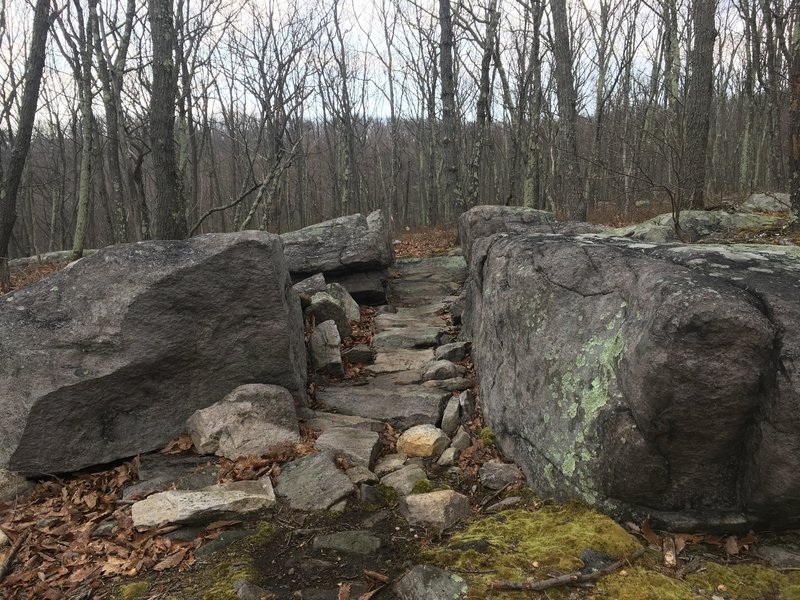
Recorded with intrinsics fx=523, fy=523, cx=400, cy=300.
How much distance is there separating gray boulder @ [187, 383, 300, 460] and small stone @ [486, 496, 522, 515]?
1.73 m

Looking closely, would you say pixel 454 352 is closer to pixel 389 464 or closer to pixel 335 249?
pixel 389 464

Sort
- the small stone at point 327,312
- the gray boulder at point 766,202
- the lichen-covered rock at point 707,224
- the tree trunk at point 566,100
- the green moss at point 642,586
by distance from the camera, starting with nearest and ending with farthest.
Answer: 1. the green moss at point 642,586
2. the small stone at point 327,312
3. the lichen-covered rock at point 707,224
4. the tree trunk at point 566,100
5. the gray boulder at point 766,202

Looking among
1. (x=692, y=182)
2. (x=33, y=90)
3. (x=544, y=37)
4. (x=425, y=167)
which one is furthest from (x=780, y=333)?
(x=425, y=167)

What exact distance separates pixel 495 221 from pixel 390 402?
5385 mm

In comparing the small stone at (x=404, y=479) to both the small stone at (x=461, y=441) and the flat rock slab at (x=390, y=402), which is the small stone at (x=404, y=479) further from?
the flat rock slab at (x=390, y=402)

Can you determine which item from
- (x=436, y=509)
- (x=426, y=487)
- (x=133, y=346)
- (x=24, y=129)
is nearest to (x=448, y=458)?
(x=426, y=487)

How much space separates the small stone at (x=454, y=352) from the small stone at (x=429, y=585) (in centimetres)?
373

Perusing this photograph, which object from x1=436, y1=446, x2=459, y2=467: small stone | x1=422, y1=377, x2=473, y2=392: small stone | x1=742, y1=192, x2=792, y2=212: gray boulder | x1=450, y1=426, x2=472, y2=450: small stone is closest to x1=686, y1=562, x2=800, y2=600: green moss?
x1=436, y1=446, x2=459, y2=467: small stone

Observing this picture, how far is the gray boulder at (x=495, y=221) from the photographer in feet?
30.9

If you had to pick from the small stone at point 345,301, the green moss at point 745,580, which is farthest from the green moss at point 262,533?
the small stone at point 345,301

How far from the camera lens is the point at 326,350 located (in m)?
5.99

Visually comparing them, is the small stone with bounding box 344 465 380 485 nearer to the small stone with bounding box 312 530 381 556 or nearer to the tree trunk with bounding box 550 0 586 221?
the small stone with bounding box 312 530 381 556

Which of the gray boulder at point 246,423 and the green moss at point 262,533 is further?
the gray boulder at point 246,423

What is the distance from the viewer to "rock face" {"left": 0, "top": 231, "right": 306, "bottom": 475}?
3873mm
